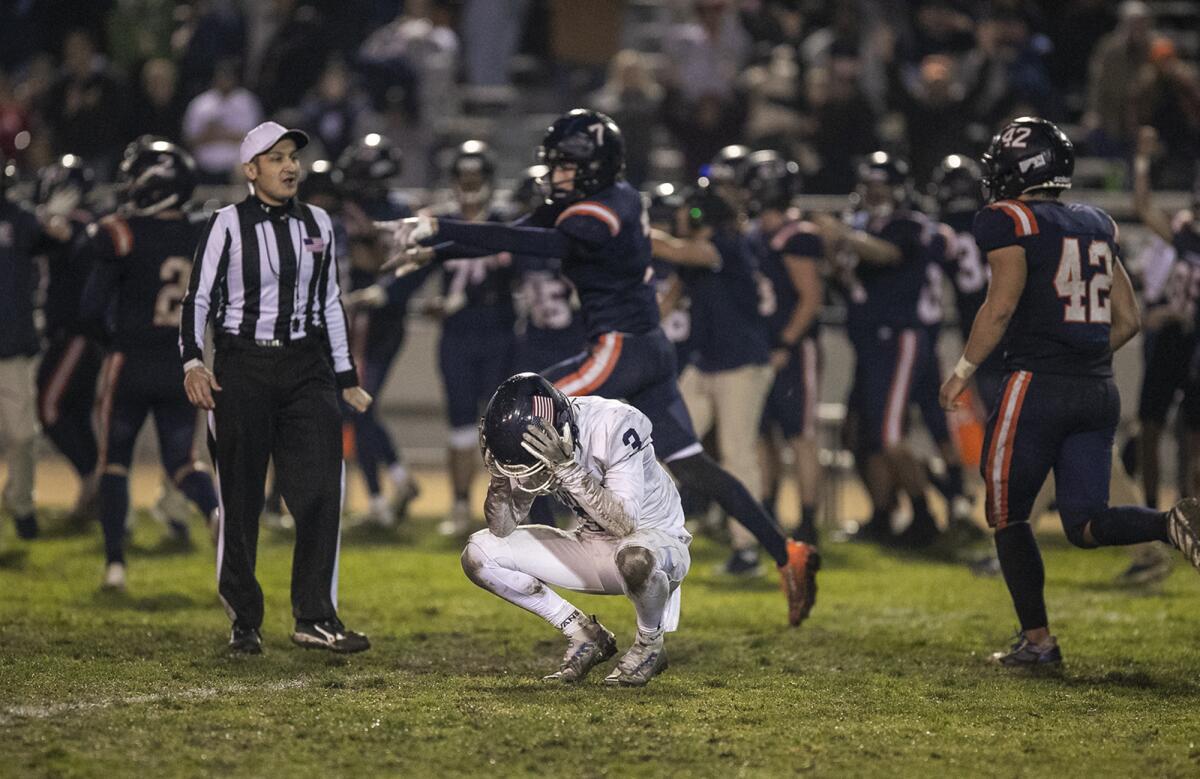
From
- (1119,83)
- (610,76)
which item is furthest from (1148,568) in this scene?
(610,76)

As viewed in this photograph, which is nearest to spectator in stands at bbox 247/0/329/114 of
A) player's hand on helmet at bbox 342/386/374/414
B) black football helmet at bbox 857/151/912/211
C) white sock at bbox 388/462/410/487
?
white sock at bbox 388/462/410/487

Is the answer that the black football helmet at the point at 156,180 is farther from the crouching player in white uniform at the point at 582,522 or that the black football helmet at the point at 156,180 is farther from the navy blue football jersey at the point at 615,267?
the crouching player in white uniform at the point at 582,522

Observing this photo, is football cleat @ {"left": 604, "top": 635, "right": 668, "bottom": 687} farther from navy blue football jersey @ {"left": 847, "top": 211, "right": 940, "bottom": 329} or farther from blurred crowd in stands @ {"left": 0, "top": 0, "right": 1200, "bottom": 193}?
blurred crowd in stands @ {"left": 0, "top": 0, "right": 1200, "bottom": 193}

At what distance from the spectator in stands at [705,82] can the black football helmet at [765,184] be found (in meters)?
4.59

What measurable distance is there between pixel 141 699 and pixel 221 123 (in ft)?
30.9

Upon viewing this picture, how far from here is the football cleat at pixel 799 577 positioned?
288 inches

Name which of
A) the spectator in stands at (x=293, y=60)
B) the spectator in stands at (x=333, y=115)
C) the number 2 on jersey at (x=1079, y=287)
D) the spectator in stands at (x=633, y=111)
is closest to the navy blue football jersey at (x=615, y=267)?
the number 2 on jersey at (x=1079, y=287)

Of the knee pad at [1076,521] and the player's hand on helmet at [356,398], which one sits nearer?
the knee pad at [1076,521]

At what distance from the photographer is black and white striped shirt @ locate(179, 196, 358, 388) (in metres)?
6.58

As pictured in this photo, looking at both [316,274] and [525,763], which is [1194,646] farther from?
[316,274]

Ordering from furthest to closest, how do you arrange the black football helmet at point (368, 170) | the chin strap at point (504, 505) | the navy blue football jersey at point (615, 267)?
the black football helmet at point (368, 170)
the navy blue football jersey at point (615, 267)
the chin strap at point (504, 505)

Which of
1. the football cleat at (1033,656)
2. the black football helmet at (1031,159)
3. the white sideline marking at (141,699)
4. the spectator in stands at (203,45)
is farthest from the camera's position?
the spectator in stands at (203,45)

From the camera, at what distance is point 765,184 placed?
9.87m

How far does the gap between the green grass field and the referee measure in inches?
12.0
